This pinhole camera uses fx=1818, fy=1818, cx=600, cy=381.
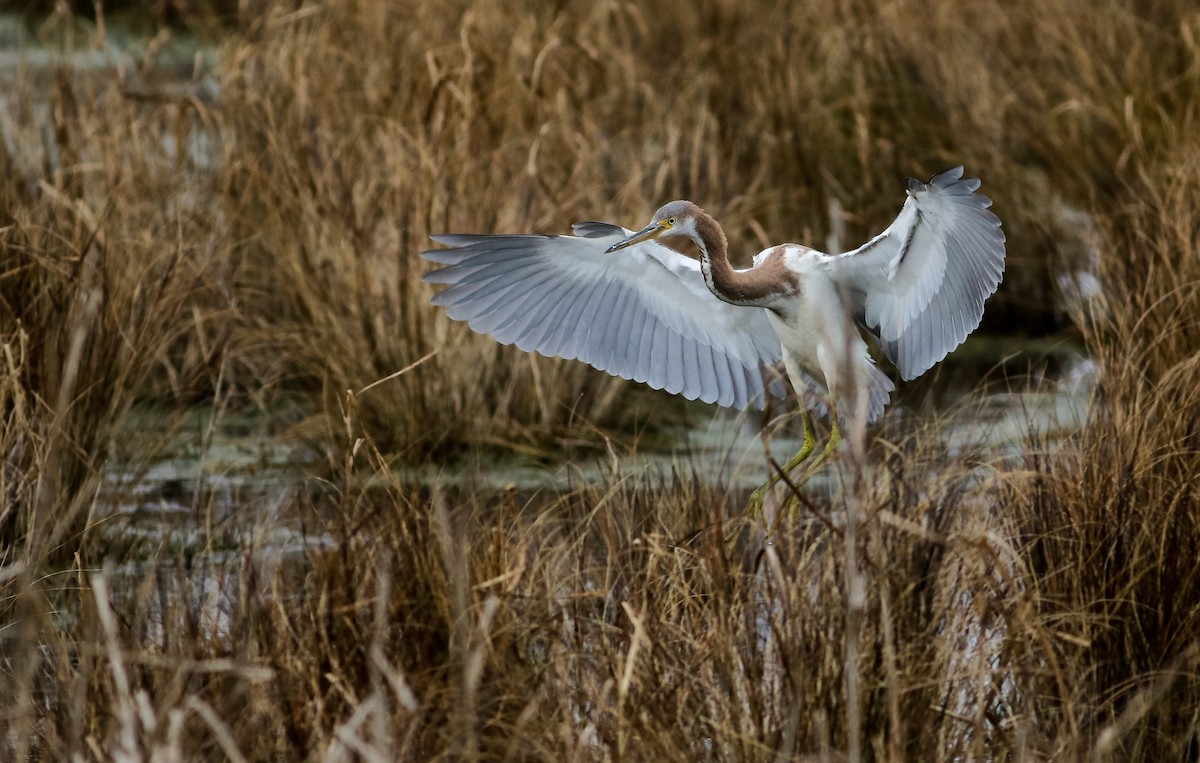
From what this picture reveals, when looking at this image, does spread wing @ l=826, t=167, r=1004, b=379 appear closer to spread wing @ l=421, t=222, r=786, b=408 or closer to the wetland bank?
the wetland bank

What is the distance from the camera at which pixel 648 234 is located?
3537 mm

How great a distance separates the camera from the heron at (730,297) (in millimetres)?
3506

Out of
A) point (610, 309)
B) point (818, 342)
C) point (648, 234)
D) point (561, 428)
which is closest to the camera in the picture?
point (648, 234)

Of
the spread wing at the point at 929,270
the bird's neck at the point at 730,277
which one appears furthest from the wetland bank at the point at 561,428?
the bird's neck at the point at 730,277

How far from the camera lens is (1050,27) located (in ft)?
21.2

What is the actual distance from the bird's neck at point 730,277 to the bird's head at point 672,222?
0.6 inches

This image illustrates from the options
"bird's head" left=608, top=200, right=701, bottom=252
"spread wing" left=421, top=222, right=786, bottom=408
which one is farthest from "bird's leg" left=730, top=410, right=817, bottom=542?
"bird's head" left=608, top=200, right=701, bottom=252

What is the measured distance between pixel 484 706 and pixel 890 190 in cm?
380

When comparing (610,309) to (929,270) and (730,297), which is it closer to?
(730,297)

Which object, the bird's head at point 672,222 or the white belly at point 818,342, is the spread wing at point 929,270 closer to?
the white belly at point 818,342

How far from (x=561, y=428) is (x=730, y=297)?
1276mm

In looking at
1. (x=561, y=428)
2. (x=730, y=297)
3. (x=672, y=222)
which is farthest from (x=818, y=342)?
(x=561, y=428)

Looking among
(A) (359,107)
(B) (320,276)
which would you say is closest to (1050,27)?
(A) (359,107)

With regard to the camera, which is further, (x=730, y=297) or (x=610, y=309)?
(x=610, y=309)
